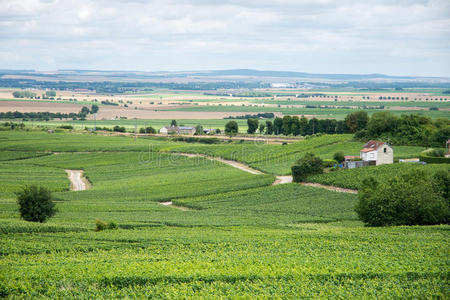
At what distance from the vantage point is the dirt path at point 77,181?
2672 inches

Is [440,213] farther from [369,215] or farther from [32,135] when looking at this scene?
[32,135]

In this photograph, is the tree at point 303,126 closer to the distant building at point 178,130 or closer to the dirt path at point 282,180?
the distant building at point 178,130

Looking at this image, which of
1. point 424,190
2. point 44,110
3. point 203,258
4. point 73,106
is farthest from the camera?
point 73,106

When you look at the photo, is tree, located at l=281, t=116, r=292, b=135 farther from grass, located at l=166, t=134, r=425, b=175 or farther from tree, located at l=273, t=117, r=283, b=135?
grass, located at l=166, t=134, r=425, b=175

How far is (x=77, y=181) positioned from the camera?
237 feet

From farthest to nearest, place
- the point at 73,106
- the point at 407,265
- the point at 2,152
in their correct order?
the point at 73,106
the point at 2,152
the point at 407,265

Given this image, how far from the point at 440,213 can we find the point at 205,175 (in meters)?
35.3

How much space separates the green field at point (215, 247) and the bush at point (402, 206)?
2.50 meters

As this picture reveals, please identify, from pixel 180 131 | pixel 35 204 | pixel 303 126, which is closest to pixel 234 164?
pixel 303 126

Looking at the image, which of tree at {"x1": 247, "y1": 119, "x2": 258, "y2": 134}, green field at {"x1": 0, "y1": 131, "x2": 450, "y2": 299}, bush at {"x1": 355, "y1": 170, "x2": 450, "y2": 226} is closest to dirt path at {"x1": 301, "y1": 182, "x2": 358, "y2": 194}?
green field at {"x1": 0, "y1": 131, "x2": 450, "y2": 299}

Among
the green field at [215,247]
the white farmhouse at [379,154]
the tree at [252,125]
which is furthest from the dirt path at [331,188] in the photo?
the tree at [252,125]

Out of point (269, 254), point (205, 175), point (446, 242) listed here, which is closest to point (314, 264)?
point (269, 254)

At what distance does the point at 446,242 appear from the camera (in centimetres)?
3203

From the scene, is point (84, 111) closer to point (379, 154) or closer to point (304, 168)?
point (304, 168)
